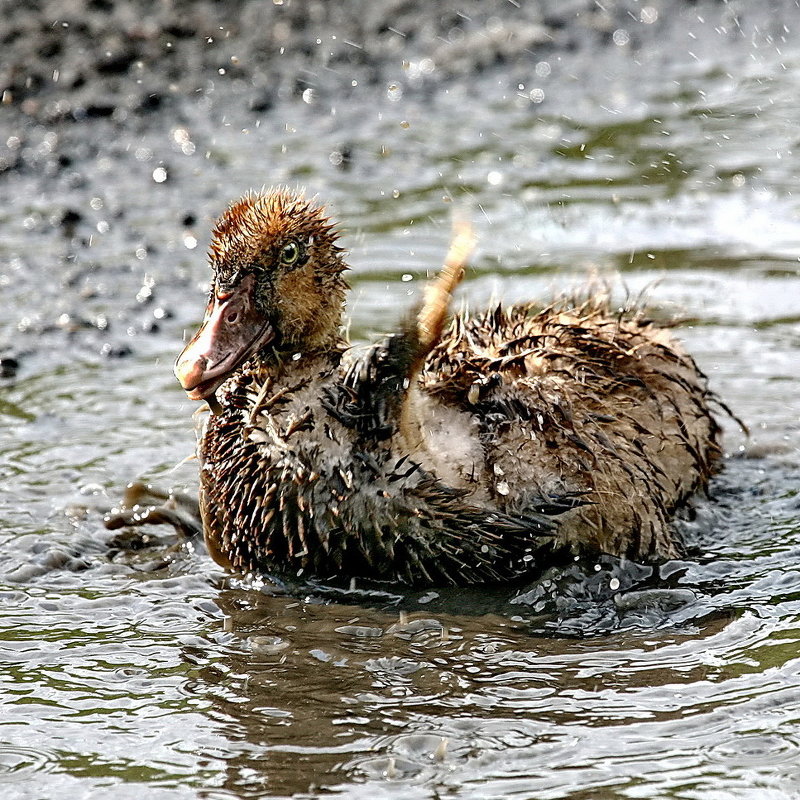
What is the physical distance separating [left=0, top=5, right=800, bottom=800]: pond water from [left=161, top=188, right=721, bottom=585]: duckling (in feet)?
0.62

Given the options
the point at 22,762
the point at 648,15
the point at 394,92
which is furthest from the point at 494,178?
the point at 22,762

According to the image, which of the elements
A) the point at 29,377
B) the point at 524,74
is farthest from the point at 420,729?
the point at 524,74

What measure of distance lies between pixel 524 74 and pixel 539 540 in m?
7.58

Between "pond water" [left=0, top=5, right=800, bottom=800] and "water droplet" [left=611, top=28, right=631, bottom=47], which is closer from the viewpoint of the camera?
"pond water" [left=0, top=5, right=800, bottom=800]

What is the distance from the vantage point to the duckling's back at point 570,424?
5.54 meters

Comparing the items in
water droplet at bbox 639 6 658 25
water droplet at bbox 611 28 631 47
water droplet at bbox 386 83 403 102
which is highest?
water droplet at bbox 639 6 658 25

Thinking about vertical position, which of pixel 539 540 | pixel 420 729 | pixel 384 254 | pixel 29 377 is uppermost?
pixel 384 254

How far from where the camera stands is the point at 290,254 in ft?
18.3

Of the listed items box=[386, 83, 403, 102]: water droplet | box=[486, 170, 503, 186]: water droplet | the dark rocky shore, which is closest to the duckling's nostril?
box=[486, 170, 503, 186]: water droplet

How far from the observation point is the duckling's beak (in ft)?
17.5

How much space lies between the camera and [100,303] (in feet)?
29.6

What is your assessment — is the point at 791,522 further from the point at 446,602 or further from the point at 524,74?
the point at 524,74

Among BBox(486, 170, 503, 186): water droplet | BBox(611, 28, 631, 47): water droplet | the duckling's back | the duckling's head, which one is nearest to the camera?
the duckling's head

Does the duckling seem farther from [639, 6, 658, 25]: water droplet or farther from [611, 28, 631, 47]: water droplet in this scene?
[639, 6, 658, 25]: water droplet
